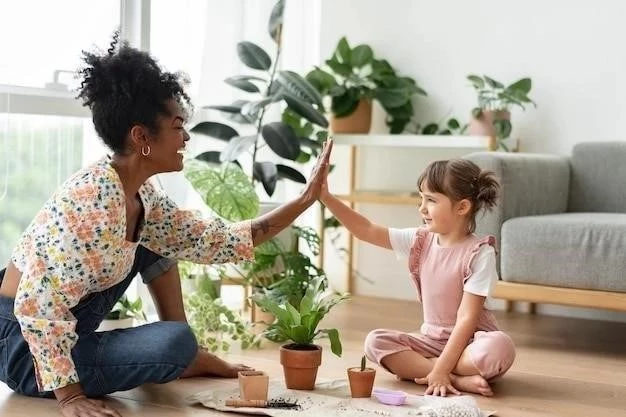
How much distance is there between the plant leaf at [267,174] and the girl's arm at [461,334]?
1088 mm

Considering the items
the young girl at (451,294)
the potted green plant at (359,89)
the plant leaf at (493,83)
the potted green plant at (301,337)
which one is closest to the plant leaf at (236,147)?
the potted green plant at (359,89)

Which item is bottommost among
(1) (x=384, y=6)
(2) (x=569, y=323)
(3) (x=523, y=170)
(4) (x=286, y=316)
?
(2) (x=569, y=323)

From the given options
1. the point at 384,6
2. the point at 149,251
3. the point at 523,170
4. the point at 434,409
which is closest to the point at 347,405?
the point at 434,409

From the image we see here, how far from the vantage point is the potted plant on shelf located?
2434 mm

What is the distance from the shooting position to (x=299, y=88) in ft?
12.1

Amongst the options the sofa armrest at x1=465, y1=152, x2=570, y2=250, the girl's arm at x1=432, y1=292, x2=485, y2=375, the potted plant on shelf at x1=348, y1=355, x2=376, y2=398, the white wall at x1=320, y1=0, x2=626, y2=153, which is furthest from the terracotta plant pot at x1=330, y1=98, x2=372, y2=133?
the potted plant on shelf at x1=348, y1=355, x2=376, y2=398

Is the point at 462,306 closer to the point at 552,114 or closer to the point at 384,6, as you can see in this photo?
the point at 552,114

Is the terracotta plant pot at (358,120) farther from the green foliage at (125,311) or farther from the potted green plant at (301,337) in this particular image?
the potted green plant at (301,337)

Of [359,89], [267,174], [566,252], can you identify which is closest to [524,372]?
[566,252]

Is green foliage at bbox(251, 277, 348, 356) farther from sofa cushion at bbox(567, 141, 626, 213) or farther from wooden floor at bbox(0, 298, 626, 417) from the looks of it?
sofa cushion at bbox(567, 141, 626, 213)

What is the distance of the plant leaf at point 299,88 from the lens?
3.67 metres

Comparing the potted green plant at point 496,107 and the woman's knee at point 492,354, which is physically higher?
the potted green plant at point 496,107

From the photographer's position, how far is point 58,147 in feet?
10.8

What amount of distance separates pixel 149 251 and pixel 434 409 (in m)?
0.83
